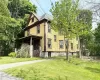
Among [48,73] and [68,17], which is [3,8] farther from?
[48,73]

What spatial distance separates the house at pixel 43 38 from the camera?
98.8ft

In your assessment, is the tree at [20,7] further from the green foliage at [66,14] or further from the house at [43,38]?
the green foliage at [66,14]

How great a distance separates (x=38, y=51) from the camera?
30.1 metres

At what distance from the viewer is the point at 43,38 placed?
30.6 metres

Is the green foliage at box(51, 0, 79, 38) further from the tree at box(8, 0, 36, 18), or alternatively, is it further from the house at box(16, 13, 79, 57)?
the tree at box(8, 0, 36, 18)

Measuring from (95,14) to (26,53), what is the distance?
60.0ft

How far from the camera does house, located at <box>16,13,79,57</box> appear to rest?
3012 cm

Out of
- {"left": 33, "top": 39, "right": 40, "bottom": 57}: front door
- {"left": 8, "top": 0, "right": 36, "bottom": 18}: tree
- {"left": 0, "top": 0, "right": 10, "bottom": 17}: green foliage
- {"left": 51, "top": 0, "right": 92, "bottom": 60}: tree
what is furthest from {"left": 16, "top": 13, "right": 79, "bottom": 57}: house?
{"left": 8, "top": 0, "right": 36, "bottom": 18}: tree

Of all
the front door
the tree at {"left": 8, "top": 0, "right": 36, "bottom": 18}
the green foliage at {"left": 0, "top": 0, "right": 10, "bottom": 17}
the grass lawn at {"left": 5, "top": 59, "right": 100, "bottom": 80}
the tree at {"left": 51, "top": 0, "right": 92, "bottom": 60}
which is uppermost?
the tree at {"left": 8, "top": 0, "right": 36, "bottom": 18}

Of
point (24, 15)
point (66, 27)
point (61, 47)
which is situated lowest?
point (61, 47)

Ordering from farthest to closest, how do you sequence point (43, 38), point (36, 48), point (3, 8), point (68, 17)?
point (36, 48)
point (43, 38)
point (3, 8)
point (68, 17)

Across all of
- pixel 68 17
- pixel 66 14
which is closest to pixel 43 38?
pixel 68 17

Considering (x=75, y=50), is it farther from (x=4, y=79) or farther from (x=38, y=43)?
(x=4, y=79)

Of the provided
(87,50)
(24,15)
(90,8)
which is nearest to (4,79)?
(90,8)
